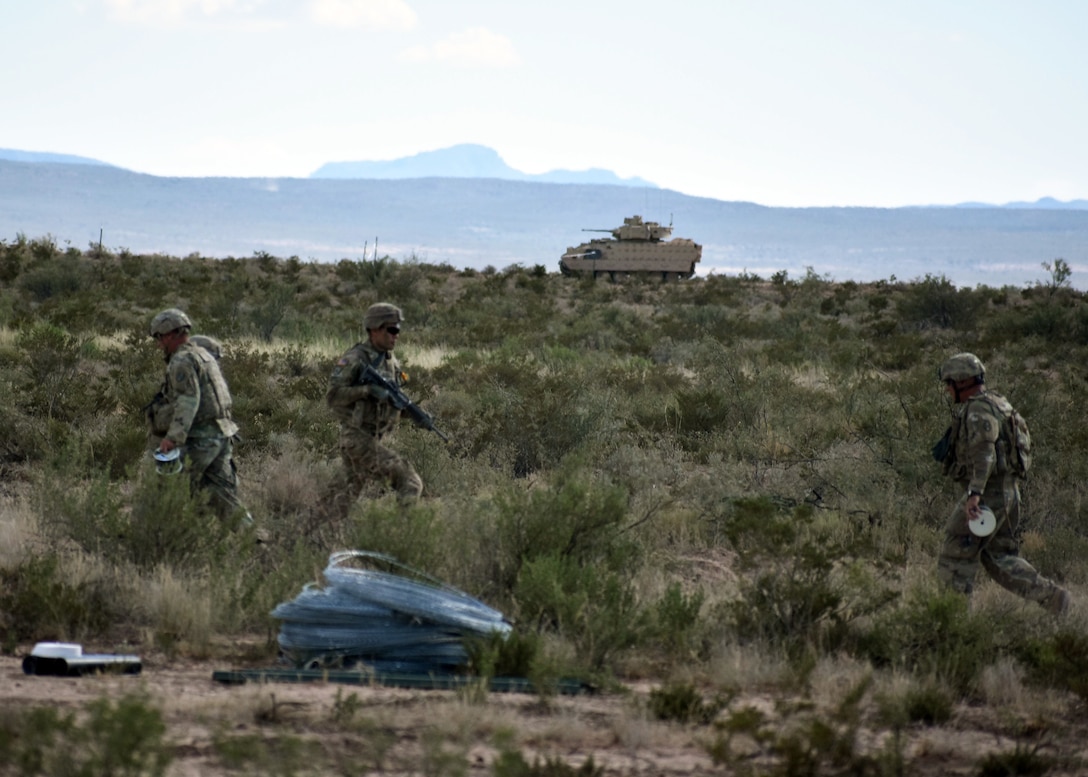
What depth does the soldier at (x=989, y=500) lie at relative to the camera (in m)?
7.16

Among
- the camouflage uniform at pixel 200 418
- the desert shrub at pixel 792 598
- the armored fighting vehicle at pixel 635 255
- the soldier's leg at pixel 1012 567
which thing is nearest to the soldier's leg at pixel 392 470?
the camouflage uniform at pixel 200 418

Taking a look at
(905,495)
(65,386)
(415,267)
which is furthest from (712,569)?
(415,267)

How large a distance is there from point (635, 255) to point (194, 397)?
35766 mm

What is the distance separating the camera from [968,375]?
7234 mm

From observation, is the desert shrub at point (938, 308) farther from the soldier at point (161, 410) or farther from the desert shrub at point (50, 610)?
the desert shrub at point (50, 610)

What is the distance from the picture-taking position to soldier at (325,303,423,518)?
319 inches

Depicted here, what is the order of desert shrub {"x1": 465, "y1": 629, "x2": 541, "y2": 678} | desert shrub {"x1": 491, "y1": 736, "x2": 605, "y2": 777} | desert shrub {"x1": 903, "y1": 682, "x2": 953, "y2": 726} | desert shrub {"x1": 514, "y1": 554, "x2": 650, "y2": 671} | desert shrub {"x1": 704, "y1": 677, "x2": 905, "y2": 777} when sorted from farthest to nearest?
desert shrub {"x1": 514, "y1": 554, "x2": 650, "y2": 671}, desert shrub {"x1": 465, "y1": 629, "x2": 541, "y2": 678}, desert shrub {"x1": 903, "y1": 682, "x2": 953, "y2": 726}, desert shrub {"x1": 704, "y1": 677, "x2": 905, "y2": 777}, desert shrub {"x1": 491, "y1": 736, "x2": 605, "y2": 777}

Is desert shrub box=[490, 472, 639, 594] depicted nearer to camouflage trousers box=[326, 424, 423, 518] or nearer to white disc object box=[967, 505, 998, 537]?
camouflage trousers box=[326, 424, 423, 518]

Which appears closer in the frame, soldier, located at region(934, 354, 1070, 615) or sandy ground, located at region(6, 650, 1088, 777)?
sandy ground, located at region(6, 650, 1088, 777)

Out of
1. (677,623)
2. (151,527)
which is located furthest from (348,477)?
(677,623)

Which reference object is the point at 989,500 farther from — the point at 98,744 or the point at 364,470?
the point at 98,744

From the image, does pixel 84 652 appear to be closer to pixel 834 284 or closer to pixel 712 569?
pixel 712 569

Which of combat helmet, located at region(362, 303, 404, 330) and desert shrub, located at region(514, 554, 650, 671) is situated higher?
combat helmet, located at region(362, 303, 404, 330)

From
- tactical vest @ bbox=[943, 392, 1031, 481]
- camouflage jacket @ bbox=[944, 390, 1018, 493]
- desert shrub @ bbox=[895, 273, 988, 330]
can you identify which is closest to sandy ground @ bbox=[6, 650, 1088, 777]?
camouflage jacket @ bbox=[944, 390, 1018, 493]
